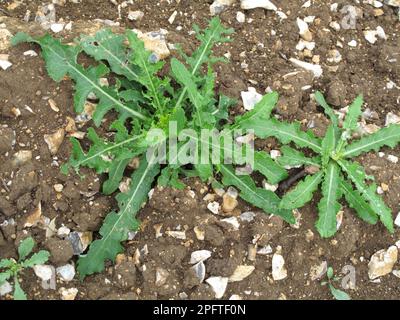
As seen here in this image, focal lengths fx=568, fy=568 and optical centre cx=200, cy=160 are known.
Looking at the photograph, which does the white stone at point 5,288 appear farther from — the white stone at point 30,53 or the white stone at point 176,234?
the white stone at point 30,53

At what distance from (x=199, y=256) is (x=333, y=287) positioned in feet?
2.76

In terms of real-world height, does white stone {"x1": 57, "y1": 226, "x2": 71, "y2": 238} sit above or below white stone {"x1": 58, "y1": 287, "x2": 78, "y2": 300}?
above

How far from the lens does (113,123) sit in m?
3.22

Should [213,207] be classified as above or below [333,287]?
above

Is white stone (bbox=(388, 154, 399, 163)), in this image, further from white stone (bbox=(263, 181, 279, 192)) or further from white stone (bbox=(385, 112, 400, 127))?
white stone (bbox=(263, 181, 279, 192))

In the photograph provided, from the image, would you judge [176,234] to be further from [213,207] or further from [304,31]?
[304,31]

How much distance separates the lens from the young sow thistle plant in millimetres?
3217

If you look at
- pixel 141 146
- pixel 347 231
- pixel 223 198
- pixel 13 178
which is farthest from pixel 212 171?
pixel 13 178

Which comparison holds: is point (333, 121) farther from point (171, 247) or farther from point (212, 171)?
point (171, 247)

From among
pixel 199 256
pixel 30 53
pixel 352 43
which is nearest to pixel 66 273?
pixel 199 256

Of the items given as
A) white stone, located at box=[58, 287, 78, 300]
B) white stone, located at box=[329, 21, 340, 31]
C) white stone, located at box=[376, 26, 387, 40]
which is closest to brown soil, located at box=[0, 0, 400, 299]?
white stone, located at box=[58, 287, 78, 300]

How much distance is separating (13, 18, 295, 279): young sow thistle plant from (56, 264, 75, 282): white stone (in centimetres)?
7

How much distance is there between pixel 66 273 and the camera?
3182 millimetres

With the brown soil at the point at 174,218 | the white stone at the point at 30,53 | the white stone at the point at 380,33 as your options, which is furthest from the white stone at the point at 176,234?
the white stone at the point at 380,33
